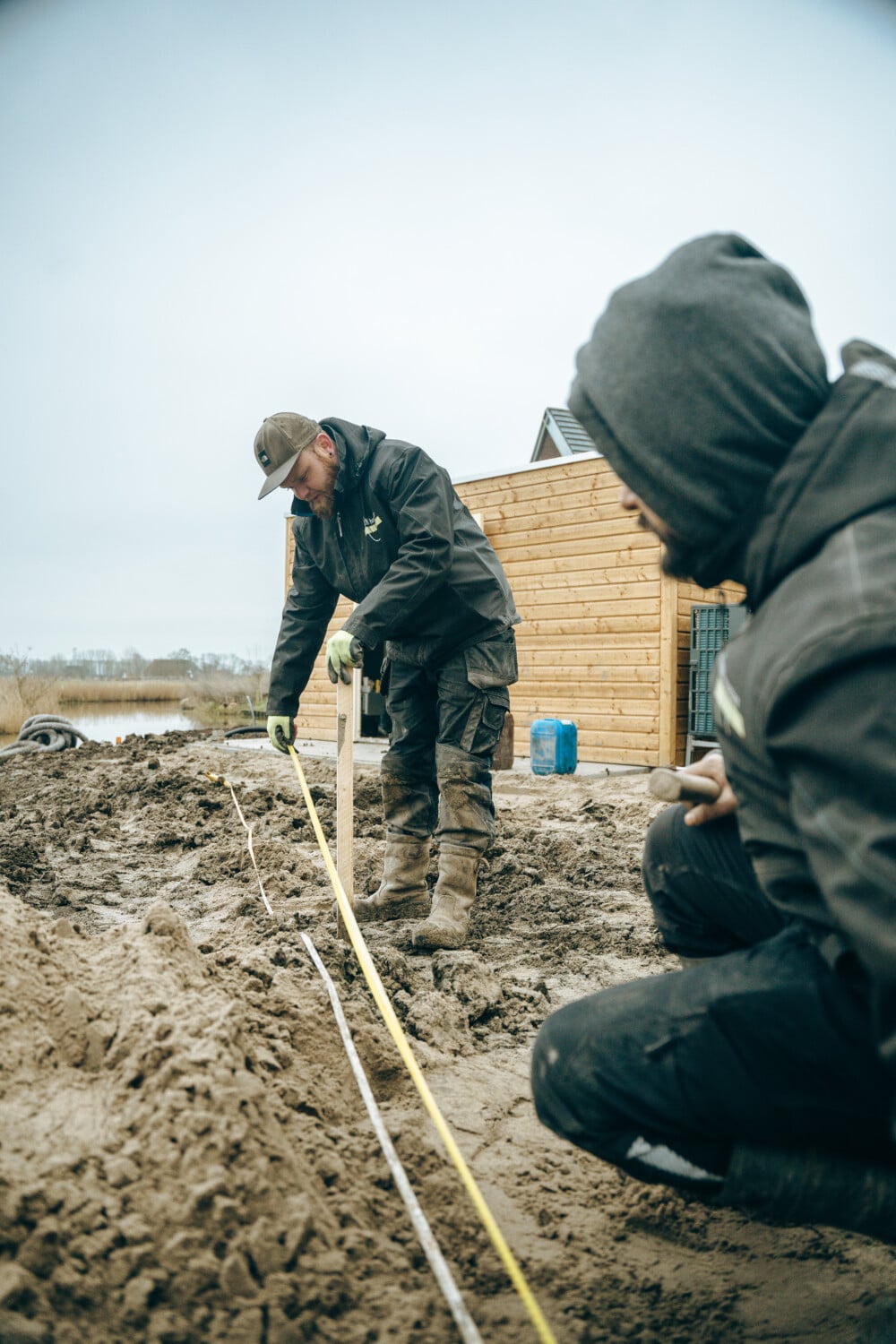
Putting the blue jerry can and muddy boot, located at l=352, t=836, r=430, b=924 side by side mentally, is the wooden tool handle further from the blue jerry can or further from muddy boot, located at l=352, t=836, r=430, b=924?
the blue jerry can

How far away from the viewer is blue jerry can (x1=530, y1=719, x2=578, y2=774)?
8766 mm

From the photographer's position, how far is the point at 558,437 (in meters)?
18.6

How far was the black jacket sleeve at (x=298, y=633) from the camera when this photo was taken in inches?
166

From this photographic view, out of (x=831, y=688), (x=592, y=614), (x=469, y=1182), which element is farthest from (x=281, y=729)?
(x=592, y=614)

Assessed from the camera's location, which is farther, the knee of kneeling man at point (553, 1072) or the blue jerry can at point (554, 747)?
the blue jerry can at point (554, 747)

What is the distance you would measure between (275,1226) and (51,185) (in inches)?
608

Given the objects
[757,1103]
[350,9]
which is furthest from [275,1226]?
[350,9]

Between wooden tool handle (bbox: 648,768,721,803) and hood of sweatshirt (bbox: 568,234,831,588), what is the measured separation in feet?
1.44

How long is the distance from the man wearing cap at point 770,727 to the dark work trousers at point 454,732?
221cm

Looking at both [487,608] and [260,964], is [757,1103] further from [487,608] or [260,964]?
[487,608]

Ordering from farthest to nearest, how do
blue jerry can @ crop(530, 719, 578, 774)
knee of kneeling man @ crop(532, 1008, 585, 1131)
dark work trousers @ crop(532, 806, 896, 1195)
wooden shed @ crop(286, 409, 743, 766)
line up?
wooden shed @ crop(286, 409, 743, 766)
blue jerry can @ crop(530, 719, 578, 774)
knee of kneeling man @ crop(532, 1008, 585, 1131)
dark work trousers @ crop(532, 806, 896, 1195)

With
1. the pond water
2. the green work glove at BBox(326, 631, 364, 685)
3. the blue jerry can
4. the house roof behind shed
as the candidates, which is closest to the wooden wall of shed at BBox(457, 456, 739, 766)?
the blue jerry can

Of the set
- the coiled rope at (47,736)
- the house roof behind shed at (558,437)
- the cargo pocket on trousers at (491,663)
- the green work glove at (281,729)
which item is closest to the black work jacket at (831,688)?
the cargo pocket on trousers at (491,663)

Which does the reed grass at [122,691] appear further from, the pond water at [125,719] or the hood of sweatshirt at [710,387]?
the hood of sweatshirt at [710,387]
